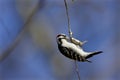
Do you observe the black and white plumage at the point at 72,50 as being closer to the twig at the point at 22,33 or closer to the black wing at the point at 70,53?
the black wing at the point at 70,53

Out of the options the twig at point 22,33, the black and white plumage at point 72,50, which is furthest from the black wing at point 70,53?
the twig at point 22,33

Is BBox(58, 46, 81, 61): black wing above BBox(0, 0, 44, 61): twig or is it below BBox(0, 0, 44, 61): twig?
above

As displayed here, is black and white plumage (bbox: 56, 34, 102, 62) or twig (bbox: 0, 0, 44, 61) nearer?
black and white plumage (bbox: 56, 34, 102, 62)

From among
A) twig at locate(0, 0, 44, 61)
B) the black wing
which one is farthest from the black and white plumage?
twig at locate(0, 0, 44, 61)

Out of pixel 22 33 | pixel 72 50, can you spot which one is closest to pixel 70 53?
pixel 72 50

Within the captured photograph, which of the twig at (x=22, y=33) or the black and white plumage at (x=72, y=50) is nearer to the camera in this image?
the black and white plumage at (x=72, y=50)

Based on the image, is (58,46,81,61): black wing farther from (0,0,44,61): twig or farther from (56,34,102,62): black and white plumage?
(0,0,44,61): twig

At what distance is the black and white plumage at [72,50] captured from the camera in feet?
7.05

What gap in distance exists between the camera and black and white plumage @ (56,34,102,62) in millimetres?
2148

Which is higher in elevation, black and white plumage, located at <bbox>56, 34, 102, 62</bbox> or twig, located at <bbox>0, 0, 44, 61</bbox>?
black and white plumage, located at <bbox>56, 34, 102, 62</bbox>

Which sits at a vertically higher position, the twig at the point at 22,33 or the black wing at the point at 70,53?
the black wing at the point at 70,53

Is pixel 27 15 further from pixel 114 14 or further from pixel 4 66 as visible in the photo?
pixel 114 14

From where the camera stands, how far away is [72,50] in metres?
2.19

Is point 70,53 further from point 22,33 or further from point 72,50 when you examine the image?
point 22,33
